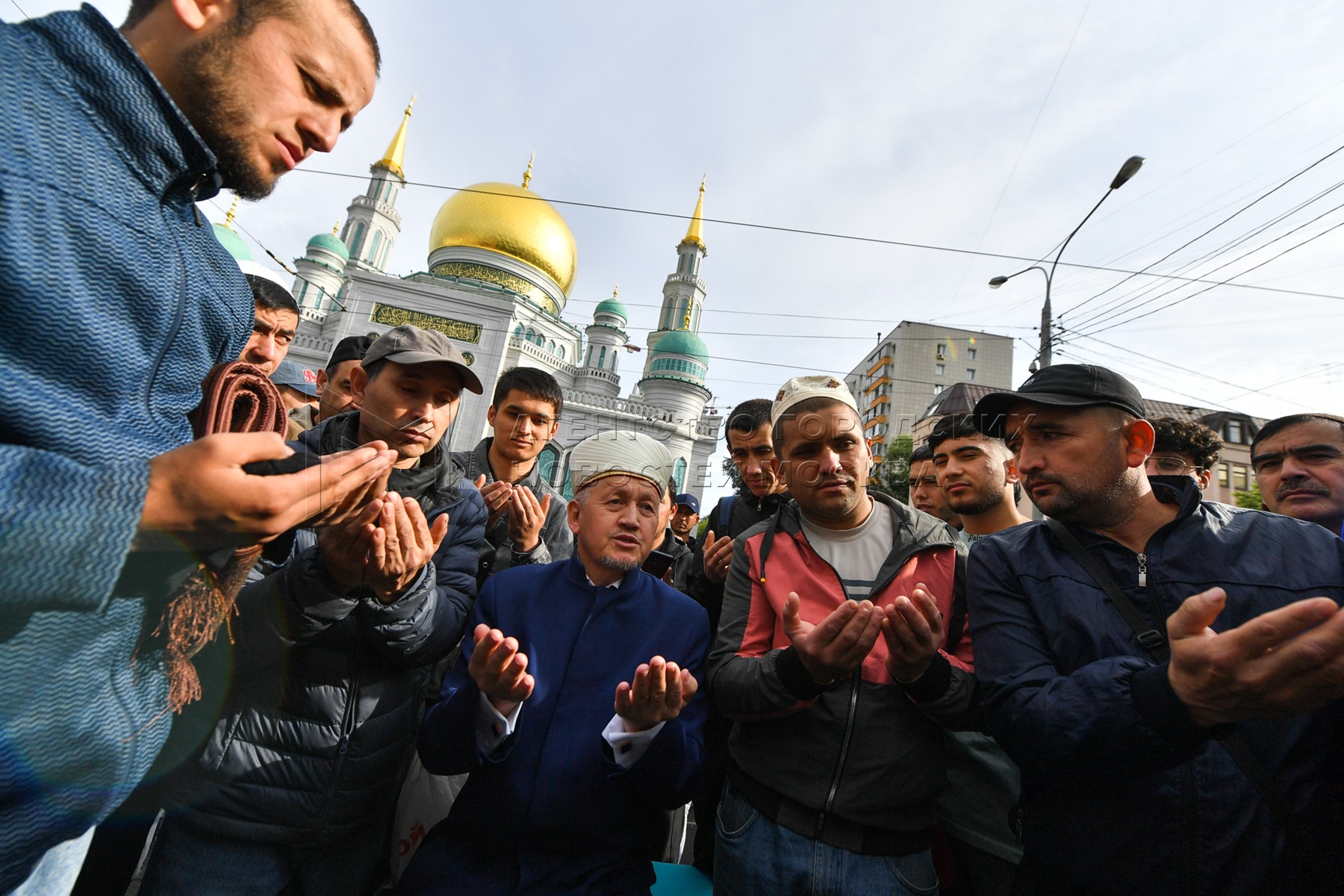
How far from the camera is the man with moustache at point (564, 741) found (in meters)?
1.77

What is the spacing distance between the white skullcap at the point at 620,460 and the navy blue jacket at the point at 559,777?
0.58 meters

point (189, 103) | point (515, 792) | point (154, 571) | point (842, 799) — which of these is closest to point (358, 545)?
point (154, 571)

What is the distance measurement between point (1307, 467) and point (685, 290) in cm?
3432

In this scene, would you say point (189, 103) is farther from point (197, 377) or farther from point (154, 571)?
point (154, 571)

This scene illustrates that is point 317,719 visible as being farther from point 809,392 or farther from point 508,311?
point 508,311

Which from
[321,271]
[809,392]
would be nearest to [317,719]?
[809,392]

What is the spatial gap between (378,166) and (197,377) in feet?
123

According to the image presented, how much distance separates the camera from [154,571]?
3.58 feet

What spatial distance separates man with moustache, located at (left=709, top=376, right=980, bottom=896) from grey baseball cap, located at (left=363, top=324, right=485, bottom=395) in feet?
4.48

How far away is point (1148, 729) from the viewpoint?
1.42 meters

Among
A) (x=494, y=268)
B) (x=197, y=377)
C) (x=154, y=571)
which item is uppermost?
(x=494, y=268)

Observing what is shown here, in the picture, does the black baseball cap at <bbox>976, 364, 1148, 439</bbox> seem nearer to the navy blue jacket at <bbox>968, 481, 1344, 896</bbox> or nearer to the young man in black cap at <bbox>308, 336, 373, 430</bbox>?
the navy blue jacket at <bbox>968, 481, 1344, 896</bbox>

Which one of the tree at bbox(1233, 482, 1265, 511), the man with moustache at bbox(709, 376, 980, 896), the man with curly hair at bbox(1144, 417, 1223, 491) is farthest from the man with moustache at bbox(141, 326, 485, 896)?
the tree at bbox(1233, 482, 1265, 511)

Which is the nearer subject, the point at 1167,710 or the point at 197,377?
the point at 197,377
